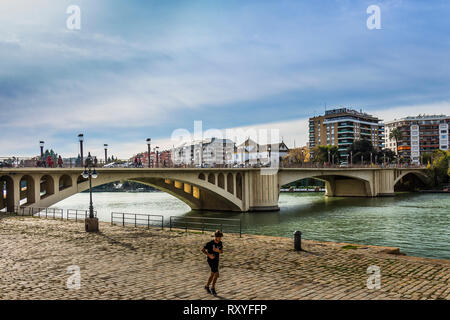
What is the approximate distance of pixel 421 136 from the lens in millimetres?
180625

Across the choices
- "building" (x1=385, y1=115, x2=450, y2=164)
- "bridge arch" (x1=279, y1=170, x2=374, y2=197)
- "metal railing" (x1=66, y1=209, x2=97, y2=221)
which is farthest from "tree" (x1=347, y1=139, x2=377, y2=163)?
"metal railing" (x1=66, y1=209, x2=97, y2=221)

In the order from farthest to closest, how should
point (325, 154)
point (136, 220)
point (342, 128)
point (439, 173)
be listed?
1. point (342, 128)
2. point (325, 154)
3. point (439, 173)
4. point (136, 220)

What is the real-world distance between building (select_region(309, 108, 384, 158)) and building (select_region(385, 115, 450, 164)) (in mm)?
16785

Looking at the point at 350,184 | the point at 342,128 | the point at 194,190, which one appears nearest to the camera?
the point at 194,190

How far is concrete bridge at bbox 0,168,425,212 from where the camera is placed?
35.0 meters

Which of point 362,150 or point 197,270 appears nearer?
point 197,270

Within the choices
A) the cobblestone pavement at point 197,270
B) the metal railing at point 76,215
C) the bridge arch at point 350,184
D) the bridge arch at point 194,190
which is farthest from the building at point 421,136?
the cobblestone pavement at point 197,270

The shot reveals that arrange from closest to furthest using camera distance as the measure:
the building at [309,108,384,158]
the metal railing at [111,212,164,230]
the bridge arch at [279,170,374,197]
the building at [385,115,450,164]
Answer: the metal railing at [111,212,164,230]
the bridge arch at [279,170,374,197]
the building at [309,108,384,158]
the building at [385,115,450,164]

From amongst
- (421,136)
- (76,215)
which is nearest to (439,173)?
(421,136)

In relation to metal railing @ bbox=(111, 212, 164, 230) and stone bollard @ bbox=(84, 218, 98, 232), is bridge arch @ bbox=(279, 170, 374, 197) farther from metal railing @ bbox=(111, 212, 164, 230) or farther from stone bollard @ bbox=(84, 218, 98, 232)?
stone bollard @ bbox=(84, 218, 98, 232)

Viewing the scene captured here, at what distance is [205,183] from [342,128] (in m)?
119

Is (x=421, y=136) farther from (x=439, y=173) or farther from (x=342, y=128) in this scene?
(x=439, y=173)

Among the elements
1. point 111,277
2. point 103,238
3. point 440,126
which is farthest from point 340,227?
point 440,126

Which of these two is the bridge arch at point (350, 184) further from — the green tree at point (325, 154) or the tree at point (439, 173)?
the green tree at point (325, 154)
